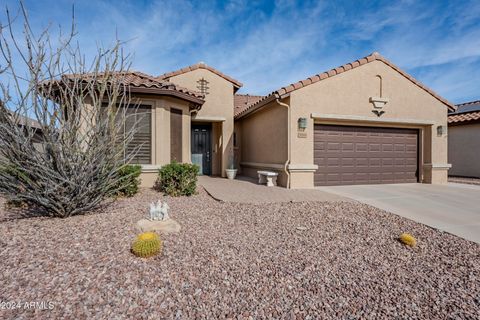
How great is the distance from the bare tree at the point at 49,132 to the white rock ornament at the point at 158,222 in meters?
1.17

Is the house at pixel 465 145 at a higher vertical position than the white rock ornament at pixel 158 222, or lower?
higher

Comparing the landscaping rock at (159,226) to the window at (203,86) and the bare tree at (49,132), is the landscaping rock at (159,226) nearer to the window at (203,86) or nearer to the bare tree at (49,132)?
the bare tree at (49,132)

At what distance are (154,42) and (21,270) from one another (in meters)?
7.04

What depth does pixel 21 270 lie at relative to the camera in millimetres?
2836

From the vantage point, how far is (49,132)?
4.39m

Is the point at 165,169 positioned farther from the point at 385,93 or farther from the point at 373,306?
the point at 385,93

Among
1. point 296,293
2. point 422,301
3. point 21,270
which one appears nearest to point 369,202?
point 422,301

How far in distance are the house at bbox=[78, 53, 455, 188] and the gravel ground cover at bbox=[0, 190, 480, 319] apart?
4127 millimetres

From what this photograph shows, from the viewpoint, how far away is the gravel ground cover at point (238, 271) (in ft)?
7.94

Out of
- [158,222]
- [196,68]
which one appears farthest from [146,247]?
[196,68]

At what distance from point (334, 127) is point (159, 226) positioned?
25.1 feet

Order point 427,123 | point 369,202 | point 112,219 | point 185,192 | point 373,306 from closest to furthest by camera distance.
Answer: point 373,306 < point 112,219 < point 369,202 < point 185,192 < point 427,123

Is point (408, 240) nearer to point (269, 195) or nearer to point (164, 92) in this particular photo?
point (269, 195)

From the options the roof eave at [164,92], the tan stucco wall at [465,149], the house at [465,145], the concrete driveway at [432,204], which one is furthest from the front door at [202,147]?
the tan stucco wall at [465,149]
